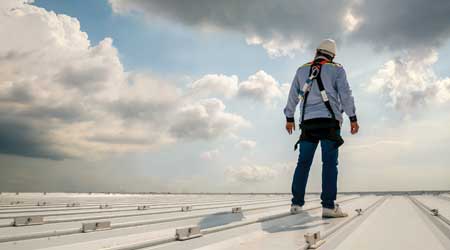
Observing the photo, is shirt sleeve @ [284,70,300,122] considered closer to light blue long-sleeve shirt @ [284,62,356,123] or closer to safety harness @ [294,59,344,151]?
safety harness @ [294,59,344,151]

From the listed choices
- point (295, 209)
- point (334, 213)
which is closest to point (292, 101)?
point (295, 209)

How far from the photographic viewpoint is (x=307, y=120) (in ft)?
16.2

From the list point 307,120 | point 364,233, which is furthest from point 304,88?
point 364,233

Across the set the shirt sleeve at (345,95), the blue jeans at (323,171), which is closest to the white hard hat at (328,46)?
the shirt sleeve at (345,95)

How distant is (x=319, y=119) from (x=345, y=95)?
1.67 ft

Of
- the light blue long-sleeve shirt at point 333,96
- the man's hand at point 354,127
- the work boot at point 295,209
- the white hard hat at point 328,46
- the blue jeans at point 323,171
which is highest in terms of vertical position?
the white hard hat at point 328,46

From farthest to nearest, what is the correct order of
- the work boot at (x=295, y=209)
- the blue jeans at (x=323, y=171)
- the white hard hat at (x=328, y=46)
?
the white hard hat at (x=328, y=46) < the work boot at (x=295, y=209) < the blue jeans at (x=323, y=171)

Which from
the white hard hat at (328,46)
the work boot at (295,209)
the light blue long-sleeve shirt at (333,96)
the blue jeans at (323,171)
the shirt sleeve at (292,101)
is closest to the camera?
the blue jeans at (323,171)

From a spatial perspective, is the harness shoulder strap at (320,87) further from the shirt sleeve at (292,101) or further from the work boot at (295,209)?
the work boot at (295,209)

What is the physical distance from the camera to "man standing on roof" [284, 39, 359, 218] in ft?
15.4

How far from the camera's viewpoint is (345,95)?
15.9 ft

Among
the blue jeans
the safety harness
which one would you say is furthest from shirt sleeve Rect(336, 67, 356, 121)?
the blue jeans

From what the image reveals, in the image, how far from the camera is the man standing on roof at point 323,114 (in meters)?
4.71

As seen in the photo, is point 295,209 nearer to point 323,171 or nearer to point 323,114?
point 323,171
